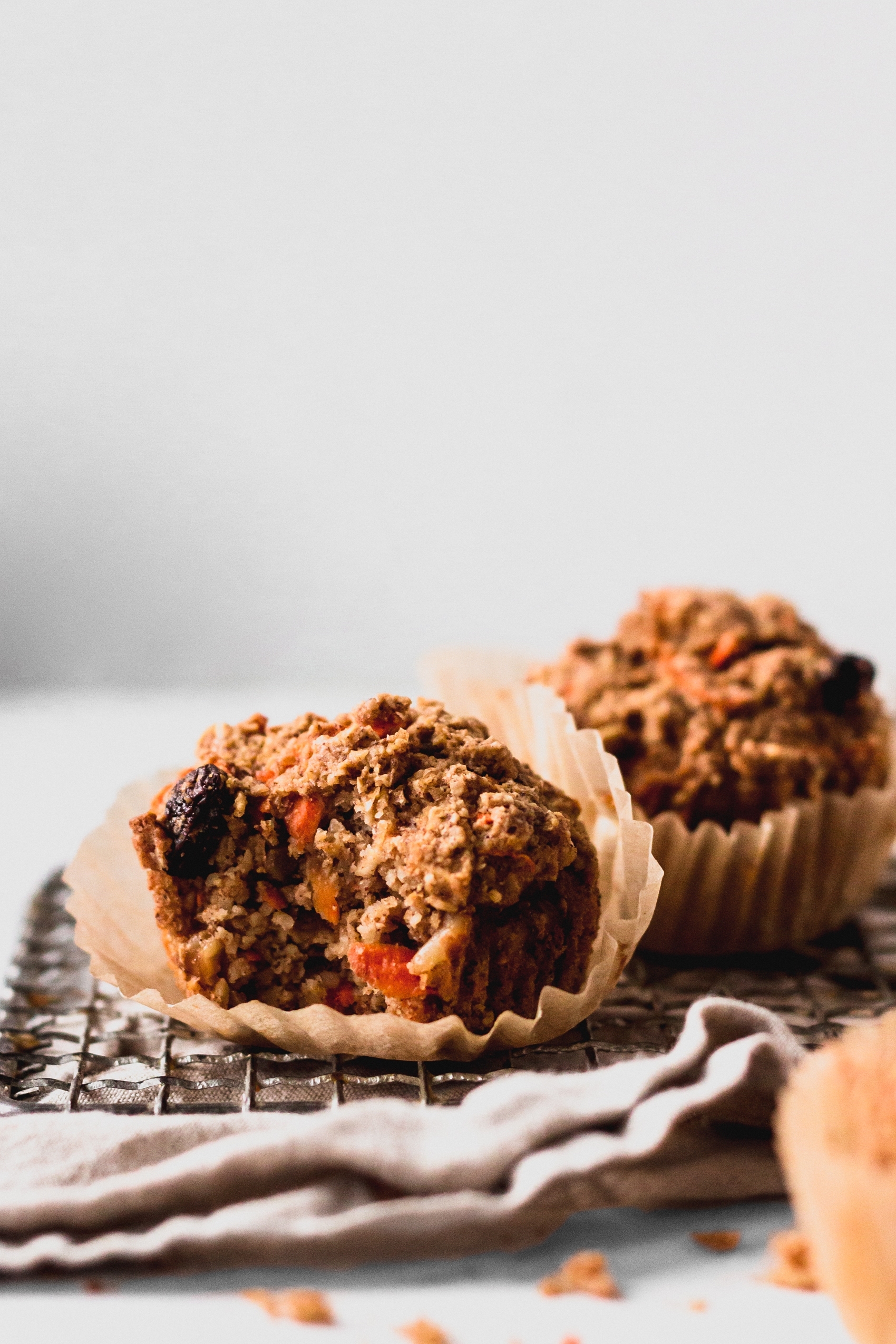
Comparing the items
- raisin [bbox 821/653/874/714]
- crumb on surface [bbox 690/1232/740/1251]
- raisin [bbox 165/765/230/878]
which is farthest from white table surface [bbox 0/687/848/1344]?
raisin [bbox 821/653/874/714]

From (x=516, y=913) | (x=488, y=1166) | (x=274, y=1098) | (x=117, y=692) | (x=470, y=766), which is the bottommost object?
(x=117, y=692)

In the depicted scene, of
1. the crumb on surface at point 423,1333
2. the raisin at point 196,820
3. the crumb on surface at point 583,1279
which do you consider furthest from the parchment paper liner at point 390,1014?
the crumb on surface at point 423,1333

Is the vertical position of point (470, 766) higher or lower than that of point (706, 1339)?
higher

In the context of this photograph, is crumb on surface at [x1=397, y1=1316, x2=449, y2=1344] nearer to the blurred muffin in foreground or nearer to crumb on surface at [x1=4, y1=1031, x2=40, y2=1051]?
the blurred muffin in foreground

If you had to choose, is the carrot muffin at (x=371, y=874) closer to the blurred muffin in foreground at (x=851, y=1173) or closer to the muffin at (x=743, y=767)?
the muffin at (x=743, y=767)

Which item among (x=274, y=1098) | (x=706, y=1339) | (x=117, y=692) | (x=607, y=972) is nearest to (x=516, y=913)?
(x=607, y=972)

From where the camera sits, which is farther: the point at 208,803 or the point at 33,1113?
the point at 208,803

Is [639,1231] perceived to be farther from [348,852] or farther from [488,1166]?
[348,852]
